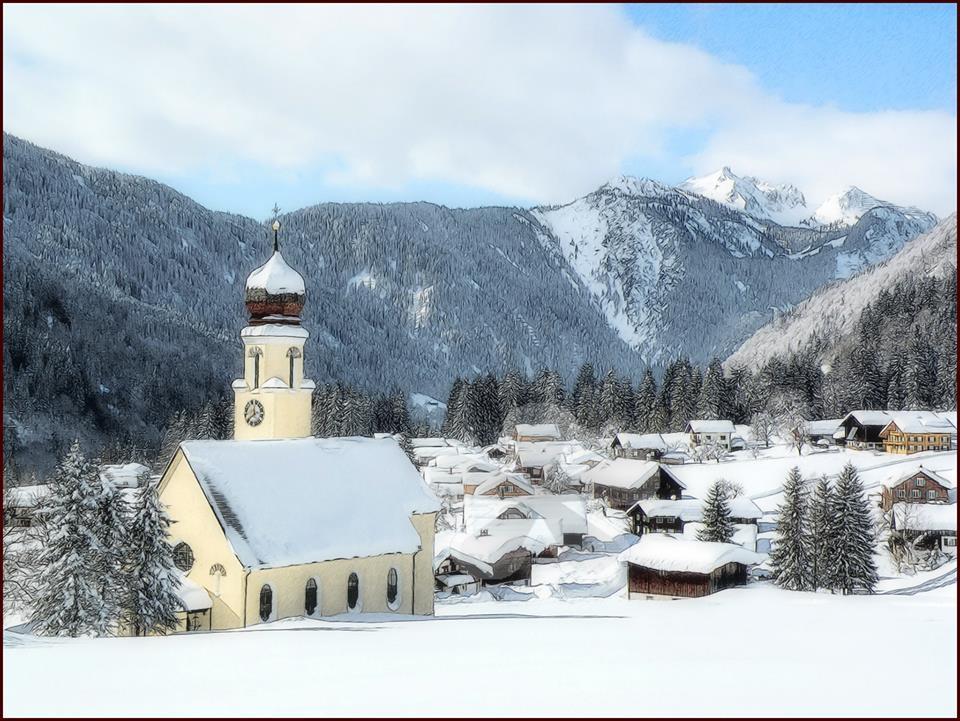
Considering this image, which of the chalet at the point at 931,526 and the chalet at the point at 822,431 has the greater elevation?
the chalet at the point at 822,431

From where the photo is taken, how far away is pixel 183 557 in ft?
85.1

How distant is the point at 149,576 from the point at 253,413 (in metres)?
12.2

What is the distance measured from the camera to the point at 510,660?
12438 mm

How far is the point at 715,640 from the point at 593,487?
2826 inches

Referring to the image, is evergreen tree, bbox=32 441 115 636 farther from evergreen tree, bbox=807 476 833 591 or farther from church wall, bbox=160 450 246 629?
evergreen tree, bbox=807 476 833 591

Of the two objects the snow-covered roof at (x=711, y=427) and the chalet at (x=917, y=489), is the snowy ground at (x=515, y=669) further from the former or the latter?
the snow-covered roof at (x=711, y=427)

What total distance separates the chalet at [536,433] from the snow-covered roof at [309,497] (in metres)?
78.8

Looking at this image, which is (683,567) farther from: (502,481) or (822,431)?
(822,431)

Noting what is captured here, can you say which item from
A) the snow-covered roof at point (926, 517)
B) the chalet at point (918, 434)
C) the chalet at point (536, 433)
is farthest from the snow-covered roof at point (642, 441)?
the snow-covered roof at point (926, 517)

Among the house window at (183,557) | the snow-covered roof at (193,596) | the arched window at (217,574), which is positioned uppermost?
the house window at (183,557)

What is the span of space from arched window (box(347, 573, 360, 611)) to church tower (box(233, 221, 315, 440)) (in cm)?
823

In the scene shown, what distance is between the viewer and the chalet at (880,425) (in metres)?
85.9

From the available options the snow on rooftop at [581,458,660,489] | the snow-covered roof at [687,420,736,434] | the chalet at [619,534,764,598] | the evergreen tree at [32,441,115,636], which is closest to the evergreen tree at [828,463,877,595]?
the chalet at [619,534,764,598]

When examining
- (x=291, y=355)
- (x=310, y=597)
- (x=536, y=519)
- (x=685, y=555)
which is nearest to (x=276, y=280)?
(x=291, y=355)
